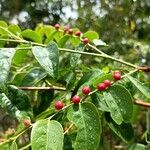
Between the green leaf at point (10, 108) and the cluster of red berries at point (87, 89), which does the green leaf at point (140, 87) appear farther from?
the green leaf at point (10, 108)

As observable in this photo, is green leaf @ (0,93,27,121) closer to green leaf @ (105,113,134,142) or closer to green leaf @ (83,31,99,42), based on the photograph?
green leaf @ (105,113,134,142)

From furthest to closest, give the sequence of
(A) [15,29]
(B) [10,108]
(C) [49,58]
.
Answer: (A) [15,29], (B) [10,108], (C) [49,58]

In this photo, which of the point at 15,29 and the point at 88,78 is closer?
the point at 88,78

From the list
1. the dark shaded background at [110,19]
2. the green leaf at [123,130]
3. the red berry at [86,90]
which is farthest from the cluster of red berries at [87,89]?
the dark shaded background at [110,19]

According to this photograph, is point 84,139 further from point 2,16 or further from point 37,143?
point 2,16

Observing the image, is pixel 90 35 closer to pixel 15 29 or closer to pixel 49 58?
pixel 15 29

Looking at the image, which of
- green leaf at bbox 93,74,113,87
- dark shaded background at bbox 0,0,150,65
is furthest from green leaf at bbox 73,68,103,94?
dark shaded background at bbox 0,0,150,65

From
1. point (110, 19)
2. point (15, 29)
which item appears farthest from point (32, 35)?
point (110, 19)

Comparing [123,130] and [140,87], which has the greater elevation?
[140,87]
